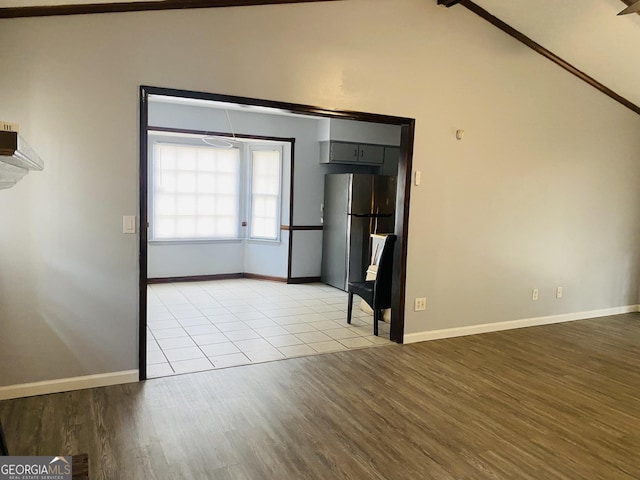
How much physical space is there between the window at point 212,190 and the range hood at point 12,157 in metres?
5.25

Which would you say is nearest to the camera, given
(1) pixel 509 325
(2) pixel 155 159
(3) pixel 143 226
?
(3) pixel 143 226

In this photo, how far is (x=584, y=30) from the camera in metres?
4.18

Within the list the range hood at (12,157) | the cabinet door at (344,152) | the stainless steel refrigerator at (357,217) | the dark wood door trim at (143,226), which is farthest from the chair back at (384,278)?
the range hood at (12,157)

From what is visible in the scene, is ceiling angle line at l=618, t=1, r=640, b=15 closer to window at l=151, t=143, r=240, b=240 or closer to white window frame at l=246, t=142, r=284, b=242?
white window frame at l=246, t=142, r=284, b=242

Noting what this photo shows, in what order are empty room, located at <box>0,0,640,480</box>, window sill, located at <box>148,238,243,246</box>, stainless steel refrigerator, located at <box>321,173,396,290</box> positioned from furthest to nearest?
window sill, located at <box>148,238,243,246</box>
stainless steel refrigerator, located at <box>321,173,396,290</box>
empty room, located at <box>0,0,640,480</box>

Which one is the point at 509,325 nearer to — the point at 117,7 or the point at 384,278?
the point at 384,278

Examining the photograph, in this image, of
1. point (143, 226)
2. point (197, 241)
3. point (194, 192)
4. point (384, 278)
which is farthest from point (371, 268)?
point (194, 192)

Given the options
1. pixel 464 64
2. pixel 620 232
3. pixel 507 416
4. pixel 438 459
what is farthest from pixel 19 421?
pixel 620 232

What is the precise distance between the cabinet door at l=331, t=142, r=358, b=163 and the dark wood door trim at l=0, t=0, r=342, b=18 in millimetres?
3482

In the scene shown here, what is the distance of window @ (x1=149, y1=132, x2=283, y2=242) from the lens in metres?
6.72

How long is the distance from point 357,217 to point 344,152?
1.09 metres

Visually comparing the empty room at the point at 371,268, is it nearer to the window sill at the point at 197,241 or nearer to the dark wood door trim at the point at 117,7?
the dark wood door trim at the point at 117,7

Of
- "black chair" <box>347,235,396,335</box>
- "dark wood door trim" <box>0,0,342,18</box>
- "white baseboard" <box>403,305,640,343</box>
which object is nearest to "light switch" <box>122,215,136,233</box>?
"dark wood door trim" <box>0,0,342,18</box>

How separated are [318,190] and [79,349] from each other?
4.56 m
